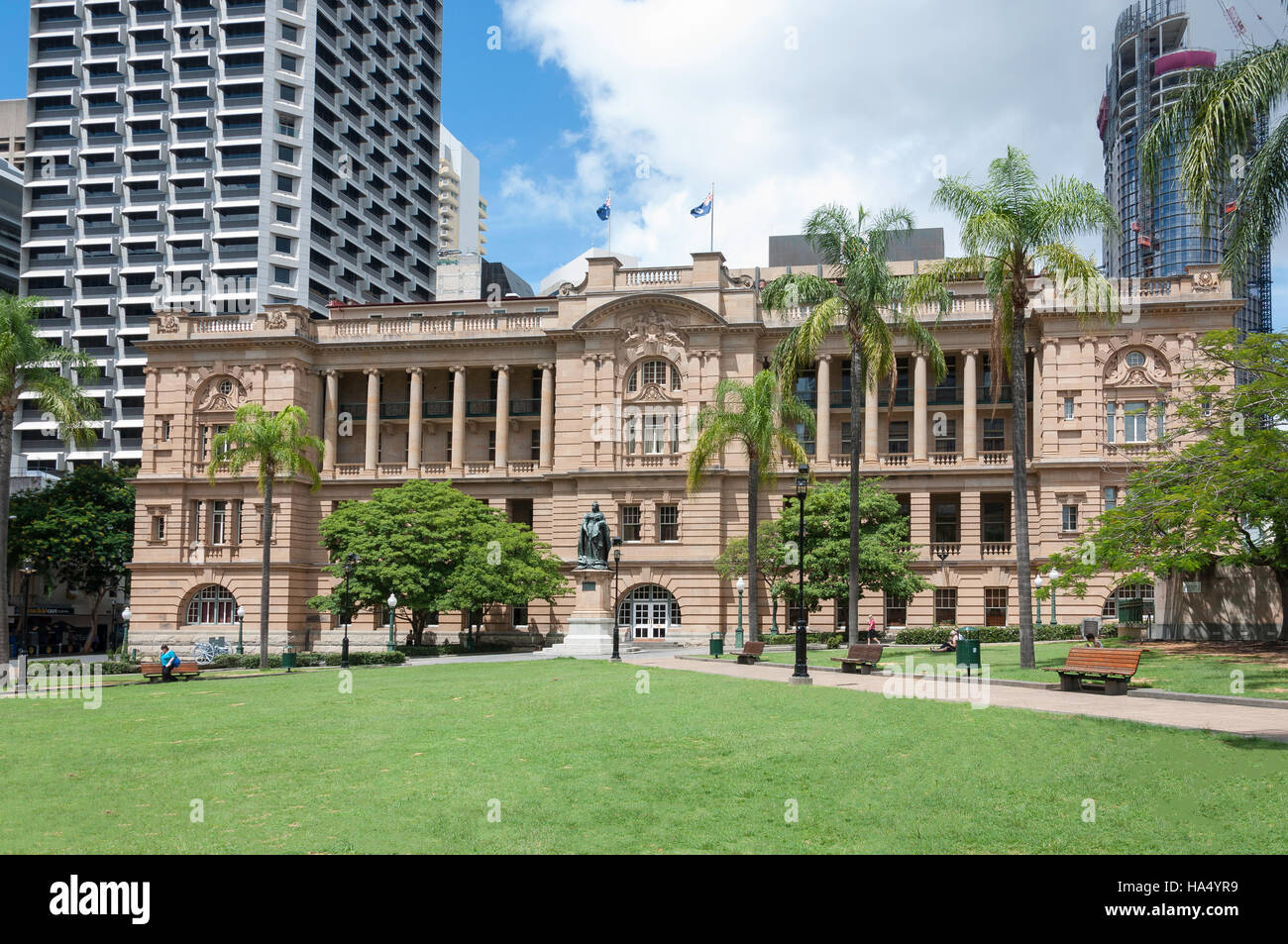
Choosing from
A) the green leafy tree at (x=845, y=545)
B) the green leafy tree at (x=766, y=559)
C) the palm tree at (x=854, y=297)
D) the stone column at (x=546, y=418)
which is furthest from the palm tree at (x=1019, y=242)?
the stone column at (x=546, y=418)

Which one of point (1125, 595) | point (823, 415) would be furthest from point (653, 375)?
point (1125, 595)

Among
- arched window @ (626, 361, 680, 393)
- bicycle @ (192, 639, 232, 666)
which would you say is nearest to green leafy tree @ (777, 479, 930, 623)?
arched window @ (626, 361, 680, 393)

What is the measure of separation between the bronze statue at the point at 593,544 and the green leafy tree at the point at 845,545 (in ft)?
28.6

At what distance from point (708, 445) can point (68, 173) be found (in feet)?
A: 305

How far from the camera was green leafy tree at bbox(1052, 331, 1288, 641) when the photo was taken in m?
27.5

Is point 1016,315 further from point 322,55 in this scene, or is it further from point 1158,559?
point 322,55

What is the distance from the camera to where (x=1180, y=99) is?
63.1ft

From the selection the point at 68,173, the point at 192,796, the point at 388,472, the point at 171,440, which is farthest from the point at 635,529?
the point at 68,173

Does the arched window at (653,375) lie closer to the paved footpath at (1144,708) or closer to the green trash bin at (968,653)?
the green trash bin at (968,653)

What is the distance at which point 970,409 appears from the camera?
6181 cm

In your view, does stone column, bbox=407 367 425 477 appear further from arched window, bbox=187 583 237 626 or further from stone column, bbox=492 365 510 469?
arched window, bbox=187 583 237 626

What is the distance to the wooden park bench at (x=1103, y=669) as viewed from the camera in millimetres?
22872

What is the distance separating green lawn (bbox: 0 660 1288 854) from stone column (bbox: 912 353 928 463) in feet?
138
